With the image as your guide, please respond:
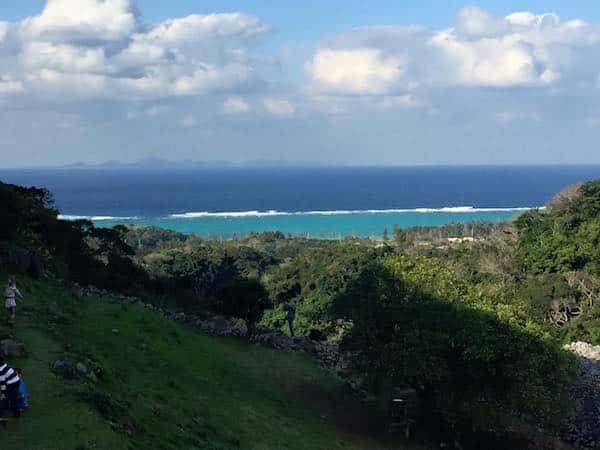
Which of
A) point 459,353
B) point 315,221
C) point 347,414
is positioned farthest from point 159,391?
point 315,221

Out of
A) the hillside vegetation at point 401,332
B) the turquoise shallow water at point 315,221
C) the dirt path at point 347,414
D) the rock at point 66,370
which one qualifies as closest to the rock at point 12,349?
the rock at point 66,370

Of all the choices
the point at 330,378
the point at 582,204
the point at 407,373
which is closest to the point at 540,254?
the point at 582,204

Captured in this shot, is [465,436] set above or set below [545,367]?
below

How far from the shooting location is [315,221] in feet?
477

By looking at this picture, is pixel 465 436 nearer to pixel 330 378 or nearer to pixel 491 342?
pixel 491 342

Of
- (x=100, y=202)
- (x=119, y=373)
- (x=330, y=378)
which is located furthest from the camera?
(x=100, y=202)

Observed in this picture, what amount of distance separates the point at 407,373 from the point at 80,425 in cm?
879

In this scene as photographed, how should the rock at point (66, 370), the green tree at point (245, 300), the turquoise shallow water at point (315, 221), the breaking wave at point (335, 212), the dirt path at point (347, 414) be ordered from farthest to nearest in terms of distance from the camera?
the breaking wave at point (335, 212) → the turquoise shallow water at point (315, 221) → the green tree at point (245, 300) → the dirt path at point (347, 414) → the rock at point (66, 370)

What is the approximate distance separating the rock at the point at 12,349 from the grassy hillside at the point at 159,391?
23cm

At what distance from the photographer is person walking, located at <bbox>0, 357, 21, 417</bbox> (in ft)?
29.8

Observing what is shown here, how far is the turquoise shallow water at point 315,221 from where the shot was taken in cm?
12581

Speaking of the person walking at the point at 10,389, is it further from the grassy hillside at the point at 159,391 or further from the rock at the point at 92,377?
the rock at the point at 92,377

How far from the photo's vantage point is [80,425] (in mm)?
9125

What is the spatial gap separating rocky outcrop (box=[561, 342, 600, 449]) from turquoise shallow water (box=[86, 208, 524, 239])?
88.3 meters
